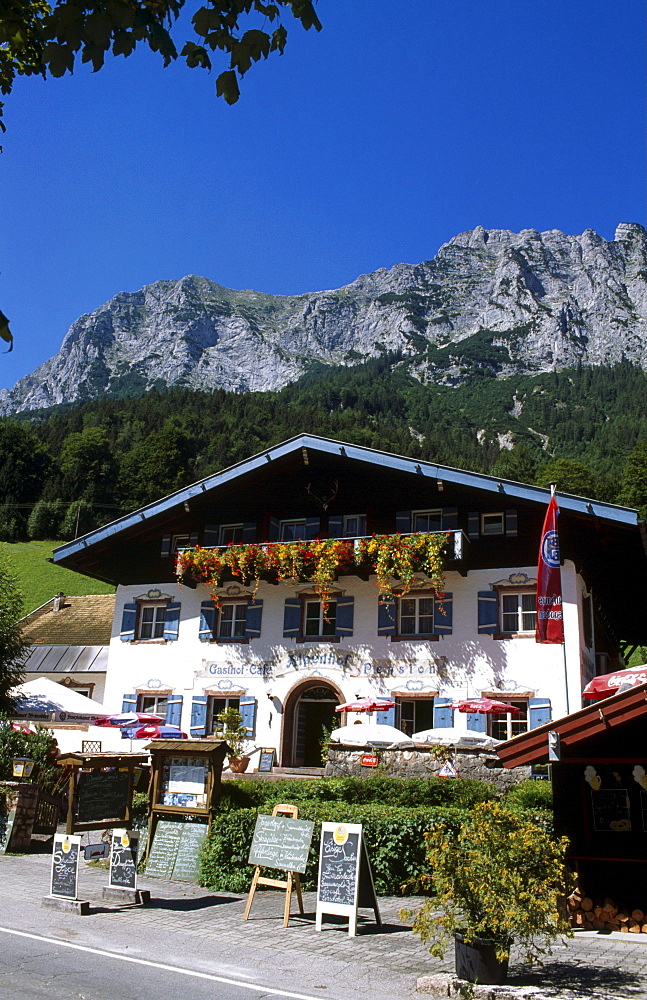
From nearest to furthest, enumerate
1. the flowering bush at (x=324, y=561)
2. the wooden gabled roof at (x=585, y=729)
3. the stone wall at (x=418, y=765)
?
1. the wooden gabled roof at (x=585, y=729)
2. the stone wall at (x=418, y=765)
3. the flowering bush at (x=324, y=561)

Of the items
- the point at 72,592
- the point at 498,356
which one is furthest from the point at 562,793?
the point at 498,356

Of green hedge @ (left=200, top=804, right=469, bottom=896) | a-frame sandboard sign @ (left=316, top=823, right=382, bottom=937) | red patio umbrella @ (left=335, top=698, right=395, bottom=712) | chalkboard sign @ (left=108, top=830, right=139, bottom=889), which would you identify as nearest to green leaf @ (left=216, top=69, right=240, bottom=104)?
a-frame sandboard sign @ (left=316, top=823, right=382, bottom=937)

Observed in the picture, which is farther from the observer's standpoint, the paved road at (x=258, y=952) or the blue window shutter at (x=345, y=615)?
the blue window shutter at (x=345, y=615)

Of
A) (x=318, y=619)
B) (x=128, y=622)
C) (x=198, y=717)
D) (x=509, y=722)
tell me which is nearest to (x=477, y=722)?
(x=509, y=722)

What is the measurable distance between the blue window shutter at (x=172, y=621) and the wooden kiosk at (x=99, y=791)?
33.5 feet

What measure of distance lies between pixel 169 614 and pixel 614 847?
16460 mm

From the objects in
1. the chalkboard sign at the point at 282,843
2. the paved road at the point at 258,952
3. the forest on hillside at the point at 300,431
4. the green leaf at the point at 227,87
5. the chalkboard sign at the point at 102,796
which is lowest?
the paved road at the point at 258,952

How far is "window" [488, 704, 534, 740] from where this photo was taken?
2008 centimetres

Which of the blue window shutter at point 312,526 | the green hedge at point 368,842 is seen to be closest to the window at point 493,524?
the blue window shutter at point 312,526

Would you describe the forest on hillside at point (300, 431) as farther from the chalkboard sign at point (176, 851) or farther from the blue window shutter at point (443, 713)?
the chalkboard sign at point (176, 851)

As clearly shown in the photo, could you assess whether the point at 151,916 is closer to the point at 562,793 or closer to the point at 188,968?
the point at 188,968

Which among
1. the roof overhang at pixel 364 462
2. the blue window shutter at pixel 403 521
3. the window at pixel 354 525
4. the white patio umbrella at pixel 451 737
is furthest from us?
the window at pixel 354 525

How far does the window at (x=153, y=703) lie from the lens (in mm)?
23906

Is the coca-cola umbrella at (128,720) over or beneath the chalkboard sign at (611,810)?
over
